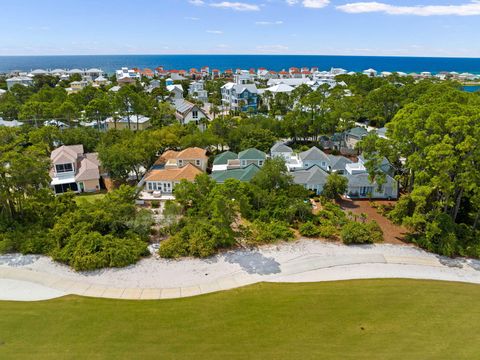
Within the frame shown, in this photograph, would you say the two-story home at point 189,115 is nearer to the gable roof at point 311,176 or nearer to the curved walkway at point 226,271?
the gable roof at point 311,176

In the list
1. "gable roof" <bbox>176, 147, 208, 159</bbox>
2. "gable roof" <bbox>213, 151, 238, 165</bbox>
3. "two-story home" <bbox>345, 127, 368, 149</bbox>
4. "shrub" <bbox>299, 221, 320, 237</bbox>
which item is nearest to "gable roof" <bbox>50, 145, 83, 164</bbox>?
"gable roof" <bbox>176, 147, 208, 159</bbox>

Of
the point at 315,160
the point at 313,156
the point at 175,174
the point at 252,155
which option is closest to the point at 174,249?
the point at 175,174

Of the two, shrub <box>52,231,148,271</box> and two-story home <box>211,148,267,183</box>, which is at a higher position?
two-story home <box>211,148,267,183</box>

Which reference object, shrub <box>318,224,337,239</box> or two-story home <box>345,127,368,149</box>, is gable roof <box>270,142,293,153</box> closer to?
two-story home <box>345,127,368,149</box>

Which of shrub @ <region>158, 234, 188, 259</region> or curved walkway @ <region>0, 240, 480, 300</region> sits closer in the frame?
curved walkway @ <region>0, 240, 480, 300</region>

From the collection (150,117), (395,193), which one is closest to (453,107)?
(395,193)

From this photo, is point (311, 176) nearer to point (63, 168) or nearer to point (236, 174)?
point (236, 174)
